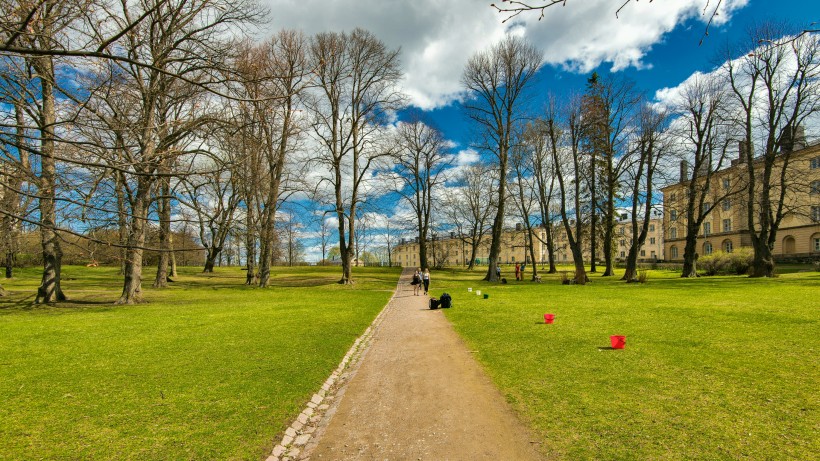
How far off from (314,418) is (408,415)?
1.26m

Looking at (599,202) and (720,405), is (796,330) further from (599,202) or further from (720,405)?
(599,202)

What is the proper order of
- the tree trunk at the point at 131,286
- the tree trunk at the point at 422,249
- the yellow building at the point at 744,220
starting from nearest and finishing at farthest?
the tree trunk at the point at 131,286, the yellow building at the point at 744,220, the tree trunk at the point at 422,249

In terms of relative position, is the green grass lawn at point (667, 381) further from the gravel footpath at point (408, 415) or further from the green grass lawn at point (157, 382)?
the green grass lawn at point (157, 382)

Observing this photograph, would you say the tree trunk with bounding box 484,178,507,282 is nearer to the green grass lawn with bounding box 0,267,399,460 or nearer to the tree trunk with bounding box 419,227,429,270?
the tree trunk with bounding box 419,227,429,270

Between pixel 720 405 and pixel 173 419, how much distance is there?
22.0ft

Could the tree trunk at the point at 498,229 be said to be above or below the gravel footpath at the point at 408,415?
above

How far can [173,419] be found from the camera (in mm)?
4668

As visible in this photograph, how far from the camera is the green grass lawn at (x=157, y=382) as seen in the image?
161 inches

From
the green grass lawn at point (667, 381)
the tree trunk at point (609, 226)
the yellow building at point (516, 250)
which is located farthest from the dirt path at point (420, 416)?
the yellow building at point (516, 250)

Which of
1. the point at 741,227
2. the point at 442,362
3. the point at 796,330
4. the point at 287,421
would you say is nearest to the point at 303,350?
the point at 442,362

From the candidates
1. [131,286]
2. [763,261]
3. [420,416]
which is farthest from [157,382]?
[763,261]

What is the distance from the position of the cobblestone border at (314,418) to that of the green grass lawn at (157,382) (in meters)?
0.13

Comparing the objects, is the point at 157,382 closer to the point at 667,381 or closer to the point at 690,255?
the point at 667,381

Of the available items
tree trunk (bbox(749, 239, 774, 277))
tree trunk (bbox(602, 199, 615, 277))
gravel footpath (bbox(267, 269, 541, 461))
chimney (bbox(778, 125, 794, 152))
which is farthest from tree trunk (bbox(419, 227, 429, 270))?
gravel footpath (bbox(267, 269, 541, 461))
